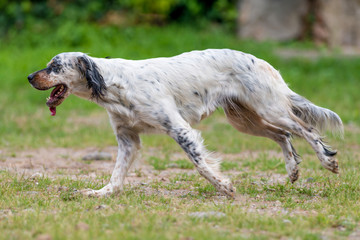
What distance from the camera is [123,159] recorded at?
586 cm

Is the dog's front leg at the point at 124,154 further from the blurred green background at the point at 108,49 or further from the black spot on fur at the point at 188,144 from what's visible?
the blurred green background at the point at 108,49

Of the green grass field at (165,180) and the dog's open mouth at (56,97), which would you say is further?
the dog's open mouth at (56,97)

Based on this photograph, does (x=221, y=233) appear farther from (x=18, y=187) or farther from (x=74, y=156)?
(x=74, y=156)

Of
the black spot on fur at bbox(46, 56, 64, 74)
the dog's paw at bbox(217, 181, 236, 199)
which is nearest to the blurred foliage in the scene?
the black spot on fur at bbox(46, 56, 64, 74)

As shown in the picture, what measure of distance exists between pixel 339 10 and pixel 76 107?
8.96 meters

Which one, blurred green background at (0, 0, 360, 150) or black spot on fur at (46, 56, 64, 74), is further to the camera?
blurred green background at (0, 0, 360, 150)

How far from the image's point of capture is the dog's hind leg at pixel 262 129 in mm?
6172

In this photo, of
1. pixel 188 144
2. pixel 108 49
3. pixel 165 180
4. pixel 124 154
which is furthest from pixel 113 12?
pixel 188 144

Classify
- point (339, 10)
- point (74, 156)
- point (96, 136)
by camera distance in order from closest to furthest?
point (74, 156), point (96, 136), point (339, 10)

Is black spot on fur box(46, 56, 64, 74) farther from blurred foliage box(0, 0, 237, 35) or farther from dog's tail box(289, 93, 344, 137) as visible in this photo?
blurred foliage box(0, 0, 237, 35)

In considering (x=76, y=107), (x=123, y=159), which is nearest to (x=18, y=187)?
(x=123, y=159)

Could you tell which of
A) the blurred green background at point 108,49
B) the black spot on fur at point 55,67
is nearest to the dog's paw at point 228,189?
the black spot on fur at point 55,67

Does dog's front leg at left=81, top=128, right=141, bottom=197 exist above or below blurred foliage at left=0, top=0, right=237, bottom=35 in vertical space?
above

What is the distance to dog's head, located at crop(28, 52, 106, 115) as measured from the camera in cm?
541
